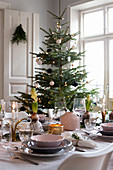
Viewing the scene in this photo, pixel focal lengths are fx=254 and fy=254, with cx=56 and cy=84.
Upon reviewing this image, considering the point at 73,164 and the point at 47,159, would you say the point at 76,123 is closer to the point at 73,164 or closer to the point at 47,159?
the point at 47,159

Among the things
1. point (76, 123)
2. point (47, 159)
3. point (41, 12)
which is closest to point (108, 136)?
point (76, 123)

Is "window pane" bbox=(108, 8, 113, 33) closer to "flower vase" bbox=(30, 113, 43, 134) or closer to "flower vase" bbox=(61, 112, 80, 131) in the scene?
"flower vase" bbox=(61, 112, 80, 131)

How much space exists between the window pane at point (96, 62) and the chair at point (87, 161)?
405 cm

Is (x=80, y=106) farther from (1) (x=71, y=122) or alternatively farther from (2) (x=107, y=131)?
(2) (x=107, y=131)

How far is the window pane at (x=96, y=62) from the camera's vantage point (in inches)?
202

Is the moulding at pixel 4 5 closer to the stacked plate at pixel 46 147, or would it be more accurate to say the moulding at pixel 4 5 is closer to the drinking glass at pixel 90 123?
the drinking glass at pixel 90 123

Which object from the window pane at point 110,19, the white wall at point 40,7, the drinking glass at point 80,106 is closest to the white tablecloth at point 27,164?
the drinking glass at point 80,106

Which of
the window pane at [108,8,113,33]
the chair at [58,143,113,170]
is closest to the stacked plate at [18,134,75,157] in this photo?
the chair at [58,143,113,170]

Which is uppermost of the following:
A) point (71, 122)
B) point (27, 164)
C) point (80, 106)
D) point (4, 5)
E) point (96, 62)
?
point (4, 5)

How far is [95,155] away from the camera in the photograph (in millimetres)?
965

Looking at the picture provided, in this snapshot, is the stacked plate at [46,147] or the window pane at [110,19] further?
the window pane at [110,19]

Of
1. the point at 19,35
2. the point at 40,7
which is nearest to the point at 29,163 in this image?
the point at 19,35

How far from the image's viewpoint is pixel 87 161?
3.21ft

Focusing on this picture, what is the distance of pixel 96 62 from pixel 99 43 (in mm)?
389
